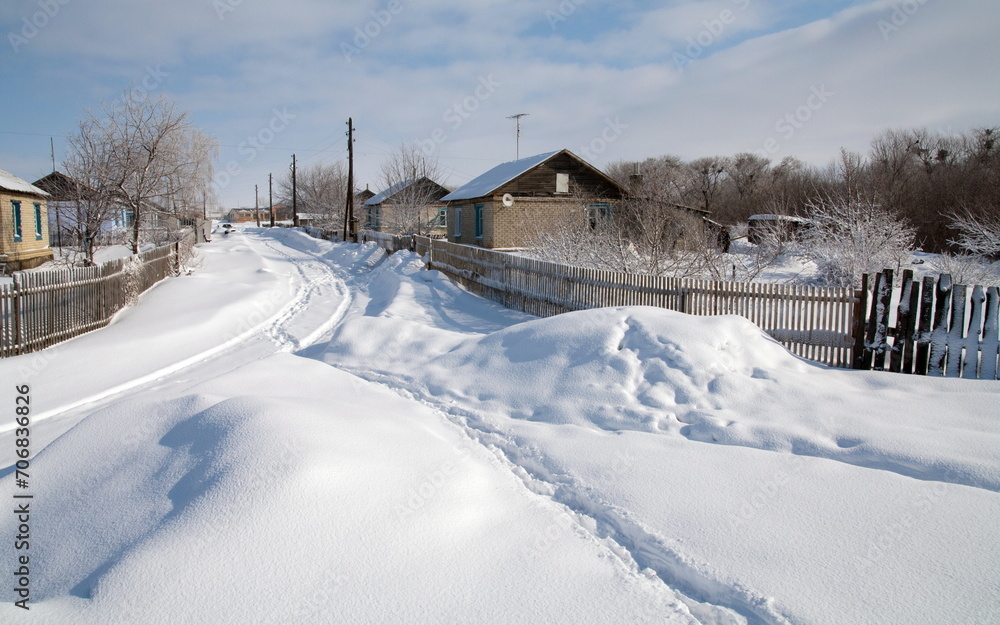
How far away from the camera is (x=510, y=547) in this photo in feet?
12.3

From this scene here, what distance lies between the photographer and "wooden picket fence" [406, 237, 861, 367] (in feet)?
27.8

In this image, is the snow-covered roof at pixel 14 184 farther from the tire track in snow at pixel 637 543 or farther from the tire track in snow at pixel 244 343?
the tire track in snow at pixel 637 543

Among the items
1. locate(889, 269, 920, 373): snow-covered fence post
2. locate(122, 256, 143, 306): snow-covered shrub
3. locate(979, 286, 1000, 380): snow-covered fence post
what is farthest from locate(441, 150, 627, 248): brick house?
locate(979, 286, 1000, 380): snow-covered fence post

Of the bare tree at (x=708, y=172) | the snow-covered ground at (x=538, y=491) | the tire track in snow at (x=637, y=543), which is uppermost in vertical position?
the bare tree at (x=708, y=172)

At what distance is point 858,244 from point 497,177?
690 inches

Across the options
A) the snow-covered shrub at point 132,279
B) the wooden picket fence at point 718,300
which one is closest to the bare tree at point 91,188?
the snow-covered shrub at point 132,279

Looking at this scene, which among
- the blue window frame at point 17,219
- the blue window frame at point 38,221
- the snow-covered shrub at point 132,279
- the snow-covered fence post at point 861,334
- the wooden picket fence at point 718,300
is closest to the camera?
the snow-covered fence post at point 861,334

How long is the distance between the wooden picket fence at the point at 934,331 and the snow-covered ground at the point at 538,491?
0.89m

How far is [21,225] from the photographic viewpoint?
23891mm

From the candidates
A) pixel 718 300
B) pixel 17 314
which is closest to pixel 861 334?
pixel 718 300

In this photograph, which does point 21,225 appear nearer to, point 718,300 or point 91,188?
point 91,188

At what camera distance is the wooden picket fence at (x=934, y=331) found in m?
7.30

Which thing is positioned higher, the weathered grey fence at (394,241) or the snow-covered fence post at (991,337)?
the weathered grey fence at (394,241)

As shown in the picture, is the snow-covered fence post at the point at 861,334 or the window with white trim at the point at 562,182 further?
the window with white trim at the point at 562,182
